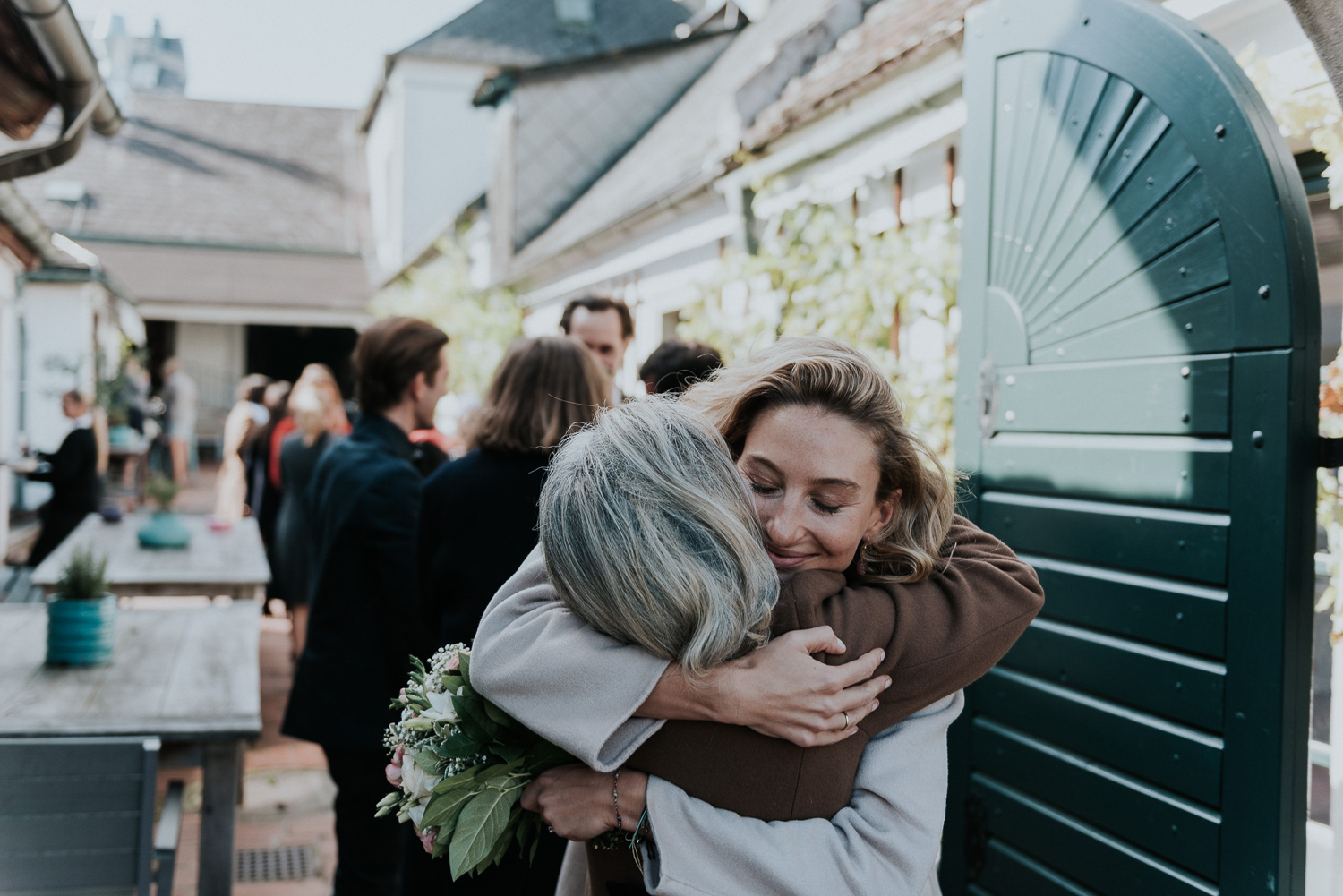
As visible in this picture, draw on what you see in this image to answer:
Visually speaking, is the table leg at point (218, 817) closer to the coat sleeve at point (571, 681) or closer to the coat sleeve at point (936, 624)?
the coat sleeve at point (571, 681)

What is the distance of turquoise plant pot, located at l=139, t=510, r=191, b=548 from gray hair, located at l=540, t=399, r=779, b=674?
614 centimetres

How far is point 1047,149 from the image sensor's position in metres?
2.72

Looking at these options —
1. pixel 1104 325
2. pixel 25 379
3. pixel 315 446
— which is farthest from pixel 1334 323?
pixel 25 379

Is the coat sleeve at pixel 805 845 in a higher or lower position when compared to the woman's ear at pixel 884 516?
lower

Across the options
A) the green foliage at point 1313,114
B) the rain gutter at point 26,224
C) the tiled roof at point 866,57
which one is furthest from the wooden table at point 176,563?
the green foliage at point 1313,114

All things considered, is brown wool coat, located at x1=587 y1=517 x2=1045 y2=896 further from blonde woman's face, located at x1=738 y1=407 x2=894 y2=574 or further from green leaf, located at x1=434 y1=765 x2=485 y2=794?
green leaf, located at x1=434 y1=765 x2=485 y2=794

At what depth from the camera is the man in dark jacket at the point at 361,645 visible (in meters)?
3.19

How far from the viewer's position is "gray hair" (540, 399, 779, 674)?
51.4 inches

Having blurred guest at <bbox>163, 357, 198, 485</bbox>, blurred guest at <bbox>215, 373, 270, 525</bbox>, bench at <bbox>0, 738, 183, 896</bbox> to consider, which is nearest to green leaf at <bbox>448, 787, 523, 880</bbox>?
bench at <bbox>0, 738, 183, 896</bbox>

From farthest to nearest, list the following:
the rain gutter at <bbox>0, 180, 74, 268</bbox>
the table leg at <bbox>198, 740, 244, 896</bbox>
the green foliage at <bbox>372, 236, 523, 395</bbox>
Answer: the green foliage at <bbox>372, 236, 523, 395</bbox>, the rain gutter at <bbox>0, 180, 74, 268</bbox>, the table leg at <bbox>198, 740, 244, 896</bbox>

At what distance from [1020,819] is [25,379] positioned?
Result: 14267 millimetres

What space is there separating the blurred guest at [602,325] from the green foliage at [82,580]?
68.9 inches

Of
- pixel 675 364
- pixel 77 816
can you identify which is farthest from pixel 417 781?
pixel 675 364

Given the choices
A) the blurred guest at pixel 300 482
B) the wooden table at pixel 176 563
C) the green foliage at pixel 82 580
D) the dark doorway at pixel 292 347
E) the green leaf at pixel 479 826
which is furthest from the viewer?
the dark doorway at pixel 292 347
